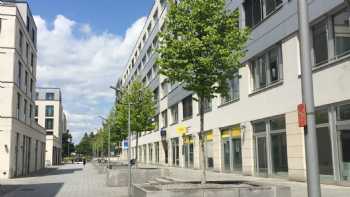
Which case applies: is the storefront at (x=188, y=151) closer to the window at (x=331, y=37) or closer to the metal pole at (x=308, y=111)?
the window at (x=331, y=37)

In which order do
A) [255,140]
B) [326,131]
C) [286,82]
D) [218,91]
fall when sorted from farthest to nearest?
1. [255,140]
2. [286,82]
3. [326,131]
4. [218,91]

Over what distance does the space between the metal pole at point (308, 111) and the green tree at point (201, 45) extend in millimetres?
8720

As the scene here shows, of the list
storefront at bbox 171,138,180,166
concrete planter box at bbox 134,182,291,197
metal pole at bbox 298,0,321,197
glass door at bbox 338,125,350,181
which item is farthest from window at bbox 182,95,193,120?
metal pole at bbox 298,0,321,197

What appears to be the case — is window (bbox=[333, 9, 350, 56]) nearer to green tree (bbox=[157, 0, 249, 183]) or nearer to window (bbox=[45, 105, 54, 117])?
green tree (bbox=[157, 0, 249, 183])

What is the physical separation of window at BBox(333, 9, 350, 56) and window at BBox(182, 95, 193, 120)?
2438 cm

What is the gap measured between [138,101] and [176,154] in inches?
631

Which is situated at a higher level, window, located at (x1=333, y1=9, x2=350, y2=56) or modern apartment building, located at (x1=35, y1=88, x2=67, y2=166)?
modern apartment building, located at (x1=35, y1=88, x2=67, y2=166)

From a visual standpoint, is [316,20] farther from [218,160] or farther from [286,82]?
[218,160]

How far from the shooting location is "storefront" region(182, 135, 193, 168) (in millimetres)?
42312

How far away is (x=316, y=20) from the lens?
65.7 ft

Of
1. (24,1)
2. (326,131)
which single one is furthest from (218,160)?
(24,1)

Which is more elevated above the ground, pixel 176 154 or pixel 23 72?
pixel 23 72

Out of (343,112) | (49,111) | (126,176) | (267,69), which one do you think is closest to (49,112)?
(49,111)

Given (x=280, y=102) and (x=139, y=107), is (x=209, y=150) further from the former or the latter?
(x=280, y=102)
